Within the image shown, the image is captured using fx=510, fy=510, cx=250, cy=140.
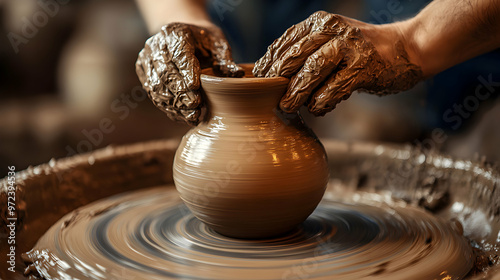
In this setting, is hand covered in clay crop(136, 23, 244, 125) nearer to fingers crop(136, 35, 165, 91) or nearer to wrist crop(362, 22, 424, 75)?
fingers crop(136, 35, 165, 91)

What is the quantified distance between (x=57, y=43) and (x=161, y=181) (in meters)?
3.04

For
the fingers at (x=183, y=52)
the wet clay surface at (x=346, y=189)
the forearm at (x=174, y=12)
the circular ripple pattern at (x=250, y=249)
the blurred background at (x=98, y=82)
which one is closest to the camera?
the circular ripple pattern at (x=250, y=249)

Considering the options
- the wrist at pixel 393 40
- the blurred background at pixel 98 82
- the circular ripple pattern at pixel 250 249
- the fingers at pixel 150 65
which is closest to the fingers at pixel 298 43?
the wrist at pixel 393 40

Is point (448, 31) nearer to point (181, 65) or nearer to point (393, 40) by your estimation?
point (393, 40)

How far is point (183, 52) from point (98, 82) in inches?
130

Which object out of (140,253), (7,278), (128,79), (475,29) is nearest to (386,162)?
(475,29)

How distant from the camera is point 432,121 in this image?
1893mm

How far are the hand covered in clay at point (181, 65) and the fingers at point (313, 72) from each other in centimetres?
20

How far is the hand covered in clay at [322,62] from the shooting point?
1069 mm

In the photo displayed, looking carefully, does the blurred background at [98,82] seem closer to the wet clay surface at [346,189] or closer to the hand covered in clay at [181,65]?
the wet clay surface at [346,189]

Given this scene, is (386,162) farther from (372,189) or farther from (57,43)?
(57,43)

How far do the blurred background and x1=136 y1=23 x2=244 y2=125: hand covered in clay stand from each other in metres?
0.96

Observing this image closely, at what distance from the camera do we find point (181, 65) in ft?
3.84

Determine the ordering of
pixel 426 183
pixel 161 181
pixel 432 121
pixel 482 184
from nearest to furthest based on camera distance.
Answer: pixel 482 184 < pixel 426 183 < pixel 161 181 < pixel 432 121
